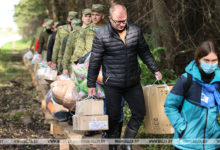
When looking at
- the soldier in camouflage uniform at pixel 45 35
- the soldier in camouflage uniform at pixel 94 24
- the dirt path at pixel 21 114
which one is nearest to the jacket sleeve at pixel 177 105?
the soldier in camouflage uniform at pixel 94 24

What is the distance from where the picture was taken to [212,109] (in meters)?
3.72

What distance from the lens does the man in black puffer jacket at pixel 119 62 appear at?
511 cm

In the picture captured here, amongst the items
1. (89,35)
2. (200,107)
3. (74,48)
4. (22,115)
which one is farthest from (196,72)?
(22,115)

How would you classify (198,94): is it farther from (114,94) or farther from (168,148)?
(168,148)

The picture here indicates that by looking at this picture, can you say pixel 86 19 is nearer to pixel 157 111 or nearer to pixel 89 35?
pixel 89 35

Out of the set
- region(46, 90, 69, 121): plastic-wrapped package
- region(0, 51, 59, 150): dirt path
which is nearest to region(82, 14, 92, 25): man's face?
region(46, 90, 69, 121): plastic-wrapped package

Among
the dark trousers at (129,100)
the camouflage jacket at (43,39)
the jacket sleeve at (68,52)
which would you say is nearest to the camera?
the dark trousers at (129,100)

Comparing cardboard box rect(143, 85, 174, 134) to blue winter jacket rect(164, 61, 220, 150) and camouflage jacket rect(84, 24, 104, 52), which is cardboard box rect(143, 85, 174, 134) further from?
camouflage jacket rect(84, 24, 104, 52)

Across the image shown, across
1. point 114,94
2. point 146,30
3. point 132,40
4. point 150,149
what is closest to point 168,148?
point 150,149

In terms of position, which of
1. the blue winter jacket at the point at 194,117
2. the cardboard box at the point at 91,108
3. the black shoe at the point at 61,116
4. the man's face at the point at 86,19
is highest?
the man's face at the point at 86,19

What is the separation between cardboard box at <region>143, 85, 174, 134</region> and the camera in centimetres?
521

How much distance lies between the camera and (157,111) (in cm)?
527

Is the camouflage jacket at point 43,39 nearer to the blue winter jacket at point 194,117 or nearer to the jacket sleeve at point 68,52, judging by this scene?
the jacket sleeve at point 68,52

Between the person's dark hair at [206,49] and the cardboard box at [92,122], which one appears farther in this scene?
the cardboard box at [92,122]
